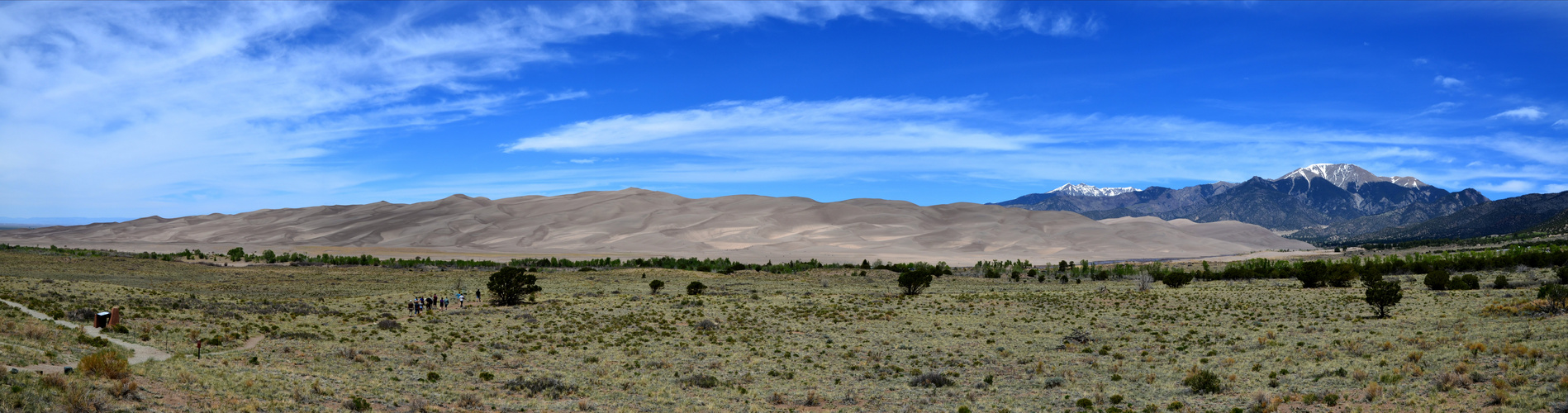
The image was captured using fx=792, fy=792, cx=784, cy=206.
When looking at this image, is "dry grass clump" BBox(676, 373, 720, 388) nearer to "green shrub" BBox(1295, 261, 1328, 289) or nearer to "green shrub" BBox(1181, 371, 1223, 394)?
"green shrub" BBox(1181, 371, 1223, 394)

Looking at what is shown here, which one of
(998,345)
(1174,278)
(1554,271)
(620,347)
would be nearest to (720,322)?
(620,347)

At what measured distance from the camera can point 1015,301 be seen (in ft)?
147

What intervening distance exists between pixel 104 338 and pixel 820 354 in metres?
20.3

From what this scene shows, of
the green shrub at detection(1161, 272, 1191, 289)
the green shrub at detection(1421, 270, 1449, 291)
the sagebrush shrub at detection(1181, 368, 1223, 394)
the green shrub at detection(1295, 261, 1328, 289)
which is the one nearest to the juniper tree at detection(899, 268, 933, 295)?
the green shrub at detection(1161, 272, 1191, 289)

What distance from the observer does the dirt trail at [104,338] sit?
50.7 ft

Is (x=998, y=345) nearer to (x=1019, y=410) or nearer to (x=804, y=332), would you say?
(x=804, y=332)

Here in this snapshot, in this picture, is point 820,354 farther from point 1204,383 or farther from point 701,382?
point 1204,383

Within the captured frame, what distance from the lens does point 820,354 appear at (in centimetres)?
2578

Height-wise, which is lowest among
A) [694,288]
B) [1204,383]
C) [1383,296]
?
[1204,383]

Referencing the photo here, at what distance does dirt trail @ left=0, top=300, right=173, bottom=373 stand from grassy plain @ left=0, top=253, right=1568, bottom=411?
594mm

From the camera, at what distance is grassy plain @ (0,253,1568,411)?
16.3 meters

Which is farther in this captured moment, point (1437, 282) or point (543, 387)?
point (1437, 282)

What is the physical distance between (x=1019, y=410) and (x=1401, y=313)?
23509 mm

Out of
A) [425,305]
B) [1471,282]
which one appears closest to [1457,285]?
[1471,282]
